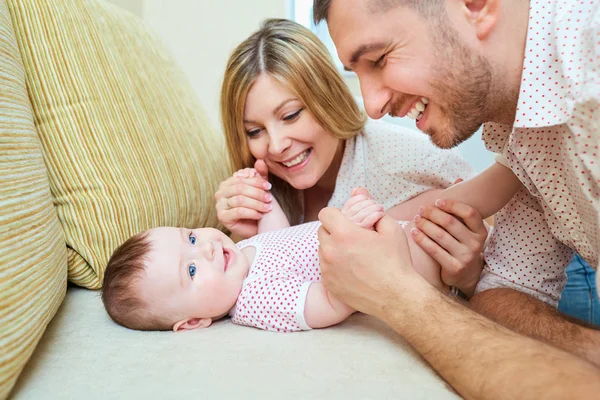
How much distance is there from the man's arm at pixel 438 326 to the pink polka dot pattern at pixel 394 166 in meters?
0.56

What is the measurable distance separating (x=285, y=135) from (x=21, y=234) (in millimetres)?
869

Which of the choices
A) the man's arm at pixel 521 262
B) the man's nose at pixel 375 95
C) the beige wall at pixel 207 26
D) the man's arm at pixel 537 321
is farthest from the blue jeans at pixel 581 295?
the beige wall at pixel 207 26

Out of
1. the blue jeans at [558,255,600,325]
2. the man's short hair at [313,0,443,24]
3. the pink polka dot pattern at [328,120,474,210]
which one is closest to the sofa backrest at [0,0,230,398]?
the pink polka dot pattern at [328,120,474,210]

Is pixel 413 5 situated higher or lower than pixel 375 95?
higher

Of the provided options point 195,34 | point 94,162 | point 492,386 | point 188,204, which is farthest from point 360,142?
point 195,34

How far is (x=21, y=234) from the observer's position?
86cm

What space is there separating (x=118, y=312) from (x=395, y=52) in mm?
794

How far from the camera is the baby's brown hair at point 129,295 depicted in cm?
105

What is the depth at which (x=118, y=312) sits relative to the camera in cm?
105

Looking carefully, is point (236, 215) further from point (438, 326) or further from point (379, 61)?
point (438, 326)

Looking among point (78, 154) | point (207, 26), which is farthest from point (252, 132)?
point (207, 26)

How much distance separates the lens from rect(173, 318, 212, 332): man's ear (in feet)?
3.55

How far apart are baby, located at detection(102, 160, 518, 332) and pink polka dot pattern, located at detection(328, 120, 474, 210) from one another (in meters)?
0.36

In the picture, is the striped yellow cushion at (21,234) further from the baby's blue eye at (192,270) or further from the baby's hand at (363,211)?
the baby's hand at (363,211)
